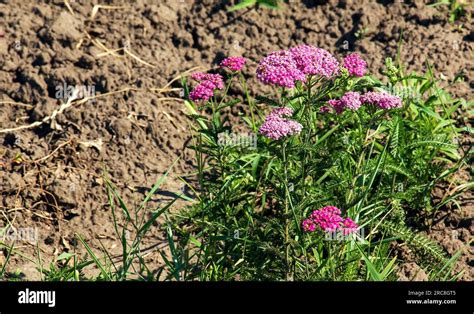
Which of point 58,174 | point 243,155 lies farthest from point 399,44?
point 58,174

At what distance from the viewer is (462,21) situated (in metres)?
6.37

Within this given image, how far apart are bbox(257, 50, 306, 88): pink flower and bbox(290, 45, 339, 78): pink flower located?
0.03m

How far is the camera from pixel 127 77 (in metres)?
6.07

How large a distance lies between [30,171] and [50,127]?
42 cm

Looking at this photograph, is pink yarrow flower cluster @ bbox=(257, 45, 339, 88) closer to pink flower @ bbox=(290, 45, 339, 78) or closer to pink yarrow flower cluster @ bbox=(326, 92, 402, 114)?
pink flower @ bbox=(290, 45, 339, 78)

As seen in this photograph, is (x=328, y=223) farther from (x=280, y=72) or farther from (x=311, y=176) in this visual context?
(x=311, y=176)

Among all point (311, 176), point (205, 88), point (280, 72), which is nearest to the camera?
point (280, 72)

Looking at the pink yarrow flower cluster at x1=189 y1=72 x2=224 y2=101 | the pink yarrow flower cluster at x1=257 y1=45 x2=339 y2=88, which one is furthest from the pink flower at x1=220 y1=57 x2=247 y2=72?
the pink yarrow flower cluster at x1=257 y1=45 x2=339 y2=88

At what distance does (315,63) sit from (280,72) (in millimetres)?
194

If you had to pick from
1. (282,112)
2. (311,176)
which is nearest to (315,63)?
(282,112)

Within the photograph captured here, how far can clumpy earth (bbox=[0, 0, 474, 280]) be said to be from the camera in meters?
5.16
